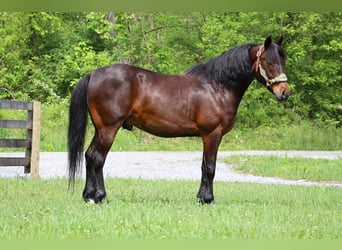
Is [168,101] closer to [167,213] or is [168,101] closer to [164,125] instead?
[164,125]

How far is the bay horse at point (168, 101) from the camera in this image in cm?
715

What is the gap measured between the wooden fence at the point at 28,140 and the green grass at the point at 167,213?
5.05ft

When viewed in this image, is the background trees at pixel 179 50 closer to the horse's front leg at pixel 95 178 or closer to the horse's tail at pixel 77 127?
the horse's tail at pixel 77 127

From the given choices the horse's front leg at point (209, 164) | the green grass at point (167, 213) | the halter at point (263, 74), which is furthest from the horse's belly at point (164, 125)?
the halter at point (263, 74)

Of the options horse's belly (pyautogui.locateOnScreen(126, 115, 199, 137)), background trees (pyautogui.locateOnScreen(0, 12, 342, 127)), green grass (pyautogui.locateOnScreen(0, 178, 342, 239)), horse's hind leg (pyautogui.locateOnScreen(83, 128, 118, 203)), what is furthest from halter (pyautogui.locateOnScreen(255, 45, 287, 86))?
background trees (pyautogui.locateOnScreen(0, 12, 342, 127))

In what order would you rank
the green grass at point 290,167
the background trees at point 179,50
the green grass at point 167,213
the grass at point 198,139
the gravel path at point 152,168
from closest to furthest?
1. the green grass at point 167,213
2. the gravel path at point 152,168
3. the green grass at point 290,167
4. the grass at point 198,139
5. the background trees at point 179,50

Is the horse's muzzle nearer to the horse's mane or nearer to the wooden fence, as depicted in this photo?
the horse's mane

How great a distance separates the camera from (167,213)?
19.9 feet

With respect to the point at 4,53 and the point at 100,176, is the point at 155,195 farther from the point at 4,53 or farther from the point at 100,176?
the point at 4,53

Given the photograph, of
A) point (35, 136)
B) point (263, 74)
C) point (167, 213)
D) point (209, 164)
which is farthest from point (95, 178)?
point (35, 136)

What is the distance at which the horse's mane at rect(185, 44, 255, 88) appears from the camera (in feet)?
24.2

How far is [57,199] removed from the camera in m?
7.54

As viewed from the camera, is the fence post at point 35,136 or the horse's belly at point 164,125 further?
the fence post at point 35,136

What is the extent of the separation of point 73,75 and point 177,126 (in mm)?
16215
